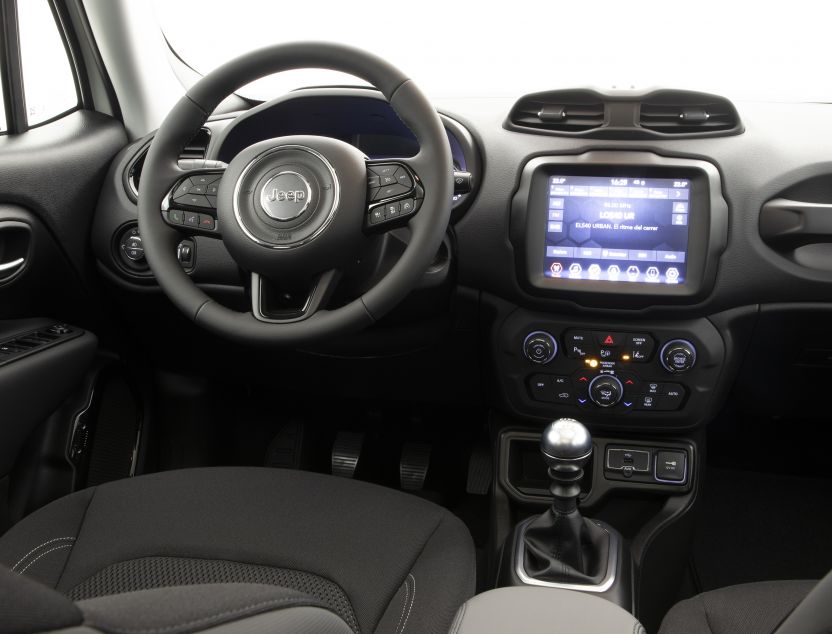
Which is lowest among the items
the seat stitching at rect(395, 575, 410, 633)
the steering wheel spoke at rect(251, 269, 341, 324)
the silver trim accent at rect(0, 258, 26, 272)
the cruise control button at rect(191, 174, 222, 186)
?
the seat stitching at rect(395, 575, 410, 633)

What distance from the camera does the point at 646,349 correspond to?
1.39 m

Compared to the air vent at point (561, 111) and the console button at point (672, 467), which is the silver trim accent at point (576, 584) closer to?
the console button at point (672, 467)

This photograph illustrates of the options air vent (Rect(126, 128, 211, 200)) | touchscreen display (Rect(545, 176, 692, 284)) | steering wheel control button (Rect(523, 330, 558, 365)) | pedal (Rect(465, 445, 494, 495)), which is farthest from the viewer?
pedal (Rect(465, 445, 494, 495))

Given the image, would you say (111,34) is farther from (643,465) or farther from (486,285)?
(643,465)

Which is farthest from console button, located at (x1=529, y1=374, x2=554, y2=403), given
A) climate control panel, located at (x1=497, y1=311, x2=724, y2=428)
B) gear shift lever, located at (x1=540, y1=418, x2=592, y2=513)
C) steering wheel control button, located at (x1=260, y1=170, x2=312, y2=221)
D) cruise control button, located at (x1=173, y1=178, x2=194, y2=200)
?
cruise control button, located at (x1=173, y1=178, x2=194, y2=200)

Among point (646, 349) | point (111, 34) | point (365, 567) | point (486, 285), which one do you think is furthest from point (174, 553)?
point (111, 34)

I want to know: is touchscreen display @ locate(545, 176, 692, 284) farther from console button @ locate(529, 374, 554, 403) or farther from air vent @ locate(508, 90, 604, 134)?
console button @ locate(529, 374, 554, 403)

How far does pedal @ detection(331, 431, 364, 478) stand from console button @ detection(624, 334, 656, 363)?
2.52 feet

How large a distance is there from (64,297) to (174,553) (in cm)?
70

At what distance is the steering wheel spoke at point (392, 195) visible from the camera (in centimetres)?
109

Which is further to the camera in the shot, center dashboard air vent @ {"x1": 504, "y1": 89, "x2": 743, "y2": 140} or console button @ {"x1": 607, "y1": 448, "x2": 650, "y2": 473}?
console button @ {"x1": 607, "y1": 448, "x2": 650, "y2": 473}

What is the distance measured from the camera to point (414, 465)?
1.89 metres

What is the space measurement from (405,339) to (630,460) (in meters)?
0.46

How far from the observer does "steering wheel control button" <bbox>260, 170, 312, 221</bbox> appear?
1.10 metres
